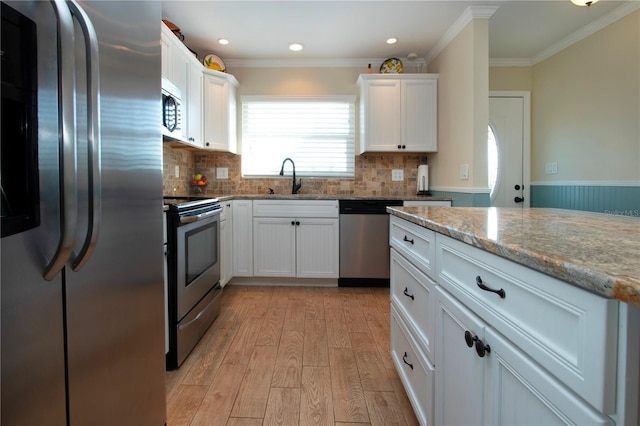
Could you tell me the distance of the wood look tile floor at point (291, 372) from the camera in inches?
55.9

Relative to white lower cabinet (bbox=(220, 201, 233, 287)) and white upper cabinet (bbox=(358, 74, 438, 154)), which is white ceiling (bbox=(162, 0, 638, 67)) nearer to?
white upper cabinet (bbox=(358, 74, 438, 154))

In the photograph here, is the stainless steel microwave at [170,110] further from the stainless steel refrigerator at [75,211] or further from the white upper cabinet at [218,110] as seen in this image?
the stainless steel refrigerator at [75,211]

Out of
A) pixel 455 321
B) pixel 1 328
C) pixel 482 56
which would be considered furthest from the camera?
pixel 482 56

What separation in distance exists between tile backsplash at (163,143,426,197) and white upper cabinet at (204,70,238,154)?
378mm

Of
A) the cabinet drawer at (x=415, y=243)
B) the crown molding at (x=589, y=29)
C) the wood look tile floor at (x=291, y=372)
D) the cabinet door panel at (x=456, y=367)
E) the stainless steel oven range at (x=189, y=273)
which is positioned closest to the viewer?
the cabinet door panel at (x=456, y=367)

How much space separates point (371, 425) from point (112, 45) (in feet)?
5.36

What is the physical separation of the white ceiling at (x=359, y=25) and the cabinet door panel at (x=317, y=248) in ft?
5.93

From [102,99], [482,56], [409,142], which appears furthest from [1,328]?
[409,142]

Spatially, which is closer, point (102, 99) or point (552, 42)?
point (102, 99)

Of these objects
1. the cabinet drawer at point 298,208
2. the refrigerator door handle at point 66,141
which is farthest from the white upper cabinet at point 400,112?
the refrigerator door handle at point 66,141

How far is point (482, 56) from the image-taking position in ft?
8.52

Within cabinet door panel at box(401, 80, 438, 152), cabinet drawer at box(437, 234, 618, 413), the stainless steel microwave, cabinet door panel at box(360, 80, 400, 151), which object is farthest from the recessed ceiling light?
cabinet drawer at box(437, 234, 618, 413)

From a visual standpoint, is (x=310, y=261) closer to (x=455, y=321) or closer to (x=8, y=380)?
(x=455, y=321)

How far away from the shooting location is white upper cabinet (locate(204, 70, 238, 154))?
324 cm
